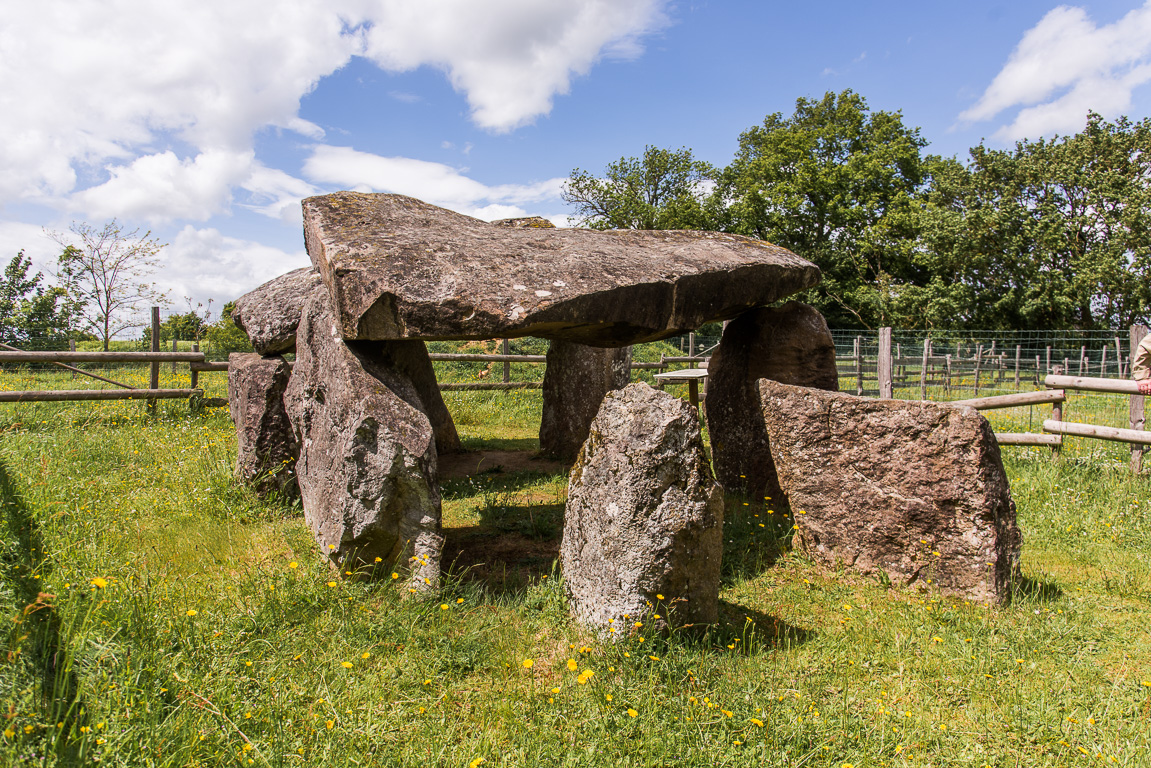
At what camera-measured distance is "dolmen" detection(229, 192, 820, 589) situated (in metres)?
4.22

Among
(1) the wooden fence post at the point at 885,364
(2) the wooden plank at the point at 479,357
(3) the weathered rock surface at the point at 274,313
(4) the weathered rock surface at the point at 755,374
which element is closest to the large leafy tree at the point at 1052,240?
(1) the wooden fence post at the point at 885,364

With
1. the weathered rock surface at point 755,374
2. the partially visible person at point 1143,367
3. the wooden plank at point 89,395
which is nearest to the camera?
the partially visible person at point 1143,367

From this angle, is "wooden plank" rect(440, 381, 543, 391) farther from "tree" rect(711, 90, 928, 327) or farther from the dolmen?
"tree" rect(711, 90, 928, 327)

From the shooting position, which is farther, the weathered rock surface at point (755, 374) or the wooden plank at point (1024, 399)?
the wooden plank at point (1024, 399)

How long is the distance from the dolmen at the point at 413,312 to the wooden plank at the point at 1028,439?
3.87 meters

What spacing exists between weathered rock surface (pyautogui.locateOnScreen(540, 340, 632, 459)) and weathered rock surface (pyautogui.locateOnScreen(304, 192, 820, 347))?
9.49ft

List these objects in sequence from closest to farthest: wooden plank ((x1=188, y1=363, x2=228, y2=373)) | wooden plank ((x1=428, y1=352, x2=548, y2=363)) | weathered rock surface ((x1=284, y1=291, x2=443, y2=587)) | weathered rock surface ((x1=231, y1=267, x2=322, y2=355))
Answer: weathered rock surface ((x1=284, y1=291, x2=443, y2=587)) < weathered rock surface ((x1=231, y1=267, x2=322, y2=355)) < wooden plank ((x1=188, y1=363, x2=228, y2=373)) < wooden plank ((x1=428, y1=352, x2=548, y2=363))

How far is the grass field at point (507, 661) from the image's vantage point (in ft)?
8.87

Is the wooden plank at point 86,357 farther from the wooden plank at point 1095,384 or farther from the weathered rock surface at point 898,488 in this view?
the wooden plank at point 1095,384

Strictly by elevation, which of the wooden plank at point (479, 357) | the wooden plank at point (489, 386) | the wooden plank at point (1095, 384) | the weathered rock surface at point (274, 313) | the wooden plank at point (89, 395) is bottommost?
the wooden plank at point (89, 395)

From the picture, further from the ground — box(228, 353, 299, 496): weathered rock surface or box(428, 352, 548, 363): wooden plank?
box(428, 352, 548, 363): wooden plank

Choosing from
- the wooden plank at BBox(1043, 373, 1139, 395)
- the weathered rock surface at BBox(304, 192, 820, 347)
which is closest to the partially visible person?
the wooden plank at BBox(1043, 373, 1139, 395)

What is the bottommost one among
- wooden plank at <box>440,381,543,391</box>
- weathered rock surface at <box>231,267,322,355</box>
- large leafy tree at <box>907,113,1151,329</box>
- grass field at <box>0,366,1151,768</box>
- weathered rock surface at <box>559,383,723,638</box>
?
grass field at <box>0,366,1151,768</box>

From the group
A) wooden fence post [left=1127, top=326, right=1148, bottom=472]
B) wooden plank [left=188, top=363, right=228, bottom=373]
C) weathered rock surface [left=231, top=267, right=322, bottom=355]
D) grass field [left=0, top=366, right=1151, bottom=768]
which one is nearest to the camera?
grass field [left=0, top=366, right=1151, bottom=768]
